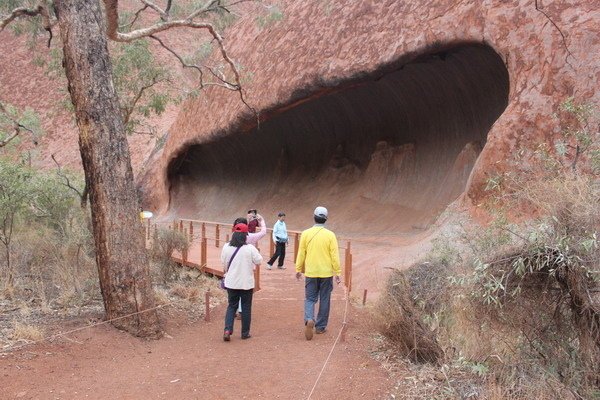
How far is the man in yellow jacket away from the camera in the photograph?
6707mm

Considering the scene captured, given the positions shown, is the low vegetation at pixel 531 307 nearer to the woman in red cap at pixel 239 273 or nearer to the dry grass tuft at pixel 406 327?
the dry grass tuft at pixel 406 327

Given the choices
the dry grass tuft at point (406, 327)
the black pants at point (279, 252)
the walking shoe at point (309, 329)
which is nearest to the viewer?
the dry grass tuft at point (406, 327)

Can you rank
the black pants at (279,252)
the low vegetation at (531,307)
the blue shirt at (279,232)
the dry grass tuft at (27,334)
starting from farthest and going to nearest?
the black pants at (279,252) < the blue shirt at (279,232) < the dry grass tuft at (27,334) < the low vegetation at (531,307)

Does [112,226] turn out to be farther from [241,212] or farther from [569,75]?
[241,212]

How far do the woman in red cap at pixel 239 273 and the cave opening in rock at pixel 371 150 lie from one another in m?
8.63

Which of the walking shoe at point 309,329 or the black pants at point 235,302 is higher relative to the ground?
the black pants at point 235,302

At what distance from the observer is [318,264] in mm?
6711

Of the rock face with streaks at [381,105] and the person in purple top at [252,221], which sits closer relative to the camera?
the person in purple top at [252,221]

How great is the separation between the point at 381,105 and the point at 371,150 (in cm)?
165

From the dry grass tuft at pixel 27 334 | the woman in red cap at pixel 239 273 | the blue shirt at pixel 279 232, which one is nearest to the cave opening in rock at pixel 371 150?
the blue shirt at pixel 279 232

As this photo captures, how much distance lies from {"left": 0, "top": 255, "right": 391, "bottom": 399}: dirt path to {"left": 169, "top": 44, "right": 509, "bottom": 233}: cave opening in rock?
9077 millimetres

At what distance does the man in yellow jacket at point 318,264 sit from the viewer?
671 centimetres

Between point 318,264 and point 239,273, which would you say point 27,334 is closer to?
point 239,273

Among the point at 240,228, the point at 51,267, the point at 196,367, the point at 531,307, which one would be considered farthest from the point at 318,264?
the point at 51,267
